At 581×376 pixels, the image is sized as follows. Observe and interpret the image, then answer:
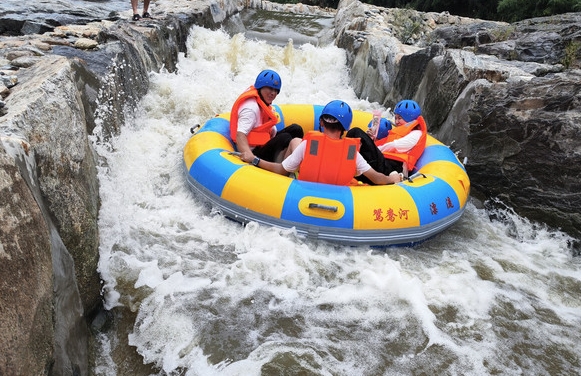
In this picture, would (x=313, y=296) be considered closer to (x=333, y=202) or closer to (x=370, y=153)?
(x=333, y=202)

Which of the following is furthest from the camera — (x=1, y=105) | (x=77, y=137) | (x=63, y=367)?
(x=77, y=137)

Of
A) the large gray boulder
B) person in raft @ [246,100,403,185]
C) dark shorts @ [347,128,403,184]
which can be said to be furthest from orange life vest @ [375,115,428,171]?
the large gray boulder

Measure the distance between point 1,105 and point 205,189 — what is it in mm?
1887

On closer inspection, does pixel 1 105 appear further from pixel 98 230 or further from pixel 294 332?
pixel 294 332

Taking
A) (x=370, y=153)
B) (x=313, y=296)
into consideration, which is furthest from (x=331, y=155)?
(x=313, y=296)

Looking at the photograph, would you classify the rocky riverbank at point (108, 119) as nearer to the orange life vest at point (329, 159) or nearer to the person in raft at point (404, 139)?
the person in raft at point (404, 139)

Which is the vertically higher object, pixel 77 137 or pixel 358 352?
pixel 77 137

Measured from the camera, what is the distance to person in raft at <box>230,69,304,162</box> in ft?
14.7

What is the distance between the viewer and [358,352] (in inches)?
112

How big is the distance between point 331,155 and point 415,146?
53.4 inches

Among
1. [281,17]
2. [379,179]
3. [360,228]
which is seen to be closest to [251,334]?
[360,228]

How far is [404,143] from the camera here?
4.71 metres

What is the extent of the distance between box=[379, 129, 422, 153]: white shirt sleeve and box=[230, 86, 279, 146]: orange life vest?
1.26 m

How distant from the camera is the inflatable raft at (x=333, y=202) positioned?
3848mm
